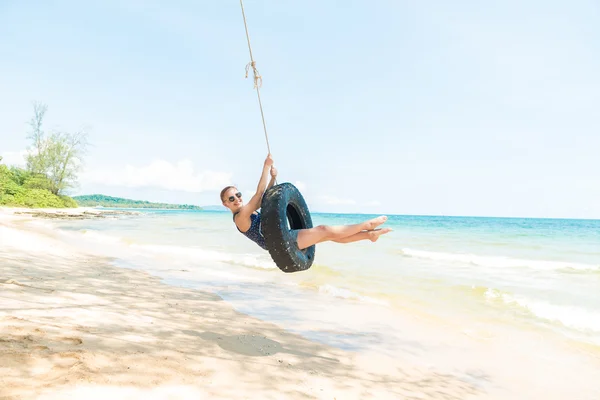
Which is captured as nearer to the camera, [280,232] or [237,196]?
[280,232]

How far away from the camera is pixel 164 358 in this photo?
2.83 meters

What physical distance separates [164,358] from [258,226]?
5.10 feet

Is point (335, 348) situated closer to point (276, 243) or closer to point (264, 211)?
point (276, 243)

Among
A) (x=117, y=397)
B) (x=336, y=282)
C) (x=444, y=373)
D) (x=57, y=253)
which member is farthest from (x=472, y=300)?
(x=57, y=253)

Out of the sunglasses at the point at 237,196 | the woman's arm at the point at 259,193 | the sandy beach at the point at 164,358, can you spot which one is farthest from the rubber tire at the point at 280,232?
the sandy beach at the point at 164,358

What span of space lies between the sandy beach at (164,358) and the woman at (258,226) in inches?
39.5

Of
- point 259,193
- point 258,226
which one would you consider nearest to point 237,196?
point 259,193

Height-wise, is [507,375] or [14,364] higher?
[14,364]

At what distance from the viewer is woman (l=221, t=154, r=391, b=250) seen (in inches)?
147

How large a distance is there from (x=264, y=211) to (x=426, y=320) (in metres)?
2.95

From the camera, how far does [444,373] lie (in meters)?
3.51

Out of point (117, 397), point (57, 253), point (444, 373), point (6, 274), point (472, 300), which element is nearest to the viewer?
point (117, 397)

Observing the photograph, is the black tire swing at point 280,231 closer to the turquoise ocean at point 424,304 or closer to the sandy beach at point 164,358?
the sandy beach at point 164,358

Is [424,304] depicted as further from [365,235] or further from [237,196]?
[237,196]
